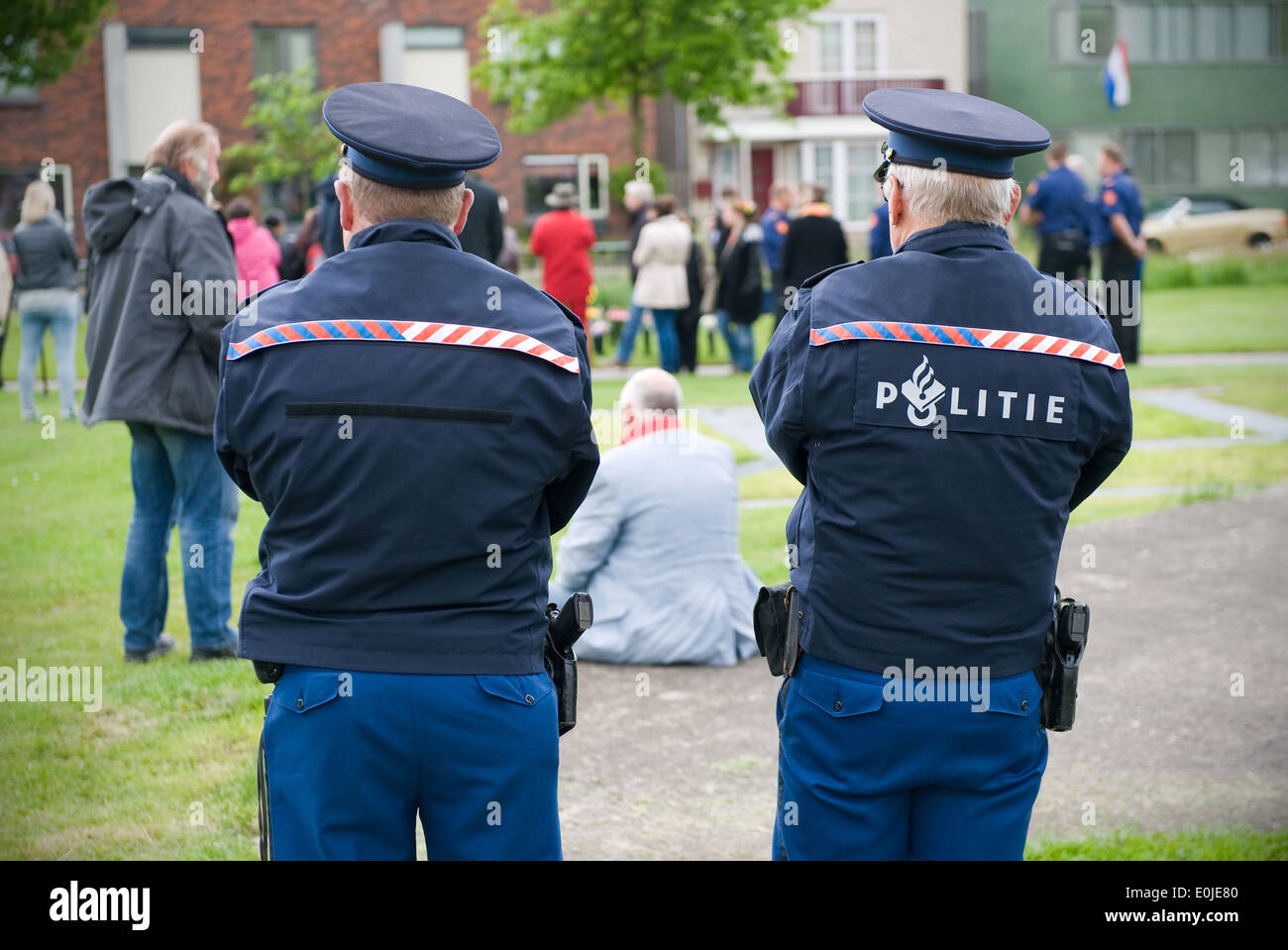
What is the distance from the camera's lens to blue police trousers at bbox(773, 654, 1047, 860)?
2.70m

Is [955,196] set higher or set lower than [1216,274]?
higher

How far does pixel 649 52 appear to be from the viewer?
2542 cm

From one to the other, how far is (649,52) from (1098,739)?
71.3 feet

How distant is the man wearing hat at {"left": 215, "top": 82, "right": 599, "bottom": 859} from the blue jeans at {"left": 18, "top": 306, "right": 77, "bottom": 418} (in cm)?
1153

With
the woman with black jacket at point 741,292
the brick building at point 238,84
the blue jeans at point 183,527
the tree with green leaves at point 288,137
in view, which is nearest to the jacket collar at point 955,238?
the blue jeans at point 183,527

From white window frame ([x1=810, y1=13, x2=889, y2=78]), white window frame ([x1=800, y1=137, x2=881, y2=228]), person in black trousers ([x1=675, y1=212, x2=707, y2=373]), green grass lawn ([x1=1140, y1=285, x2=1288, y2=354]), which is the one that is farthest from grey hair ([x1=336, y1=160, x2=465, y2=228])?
white window frame ([x1=810, y1=13, x2=889, y2=78])

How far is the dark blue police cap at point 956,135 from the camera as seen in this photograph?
279 cm

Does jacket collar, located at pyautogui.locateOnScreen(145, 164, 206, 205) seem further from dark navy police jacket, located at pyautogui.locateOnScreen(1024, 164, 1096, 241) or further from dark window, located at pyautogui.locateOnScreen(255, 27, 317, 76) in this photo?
dark window, located at pyautogui.locateOnScreen(255, 27, 317, 76)

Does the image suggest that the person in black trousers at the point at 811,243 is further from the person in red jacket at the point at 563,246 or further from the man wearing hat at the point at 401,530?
the man wearing hat at the point at 401,530

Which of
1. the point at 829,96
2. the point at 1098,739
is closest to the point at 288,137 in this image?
the point at 829,96

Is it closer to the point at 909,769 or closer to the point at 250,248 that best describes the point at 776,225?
the point at 250,248

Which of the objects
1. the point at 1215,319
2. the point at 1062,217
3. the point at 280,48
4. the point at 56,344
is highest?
the point at 280,48

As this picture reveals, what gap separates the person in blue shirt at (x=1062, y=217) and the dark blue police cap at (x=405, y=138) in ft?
42.0
